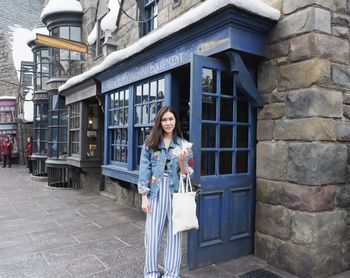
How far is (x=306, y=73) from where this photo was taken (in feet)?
11.5

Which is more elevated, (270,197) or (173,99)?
(173,99)

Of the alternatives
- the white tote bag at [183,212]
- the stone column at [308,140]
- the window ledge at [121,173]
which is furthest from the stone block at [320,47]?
the window ledge at [121,173]

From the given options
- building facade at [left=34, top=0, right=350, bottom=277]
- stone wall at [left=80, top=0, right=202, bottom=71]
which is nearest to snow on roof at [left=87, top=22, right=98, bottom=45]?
stone wall at [left=80, top=0, right=202, bottom=71]

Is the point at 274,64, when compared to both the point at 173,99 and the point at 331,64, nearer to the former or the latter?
the point at 331,64

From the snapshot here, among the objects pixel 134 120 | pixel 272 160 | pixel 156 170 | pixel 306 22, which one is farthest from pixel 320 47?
pixel 134 120

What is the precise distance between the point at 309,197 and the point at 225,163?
40.6 inches

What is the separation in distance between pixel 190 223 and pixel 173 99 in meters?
2.02

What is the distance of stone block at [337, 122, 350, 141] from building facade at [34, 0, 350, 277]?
11mm

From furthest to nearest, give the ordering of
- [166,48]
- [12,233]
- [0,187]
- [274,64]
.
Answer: [0,187] → [12,233] → [166,48] → [274,64]

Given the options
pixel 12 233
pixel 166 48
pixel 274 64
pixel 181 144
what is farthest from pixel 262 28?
pixel 12 233

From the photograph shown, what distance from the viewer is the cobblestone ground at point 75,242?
145 inches

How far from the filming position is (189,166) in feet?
10.9

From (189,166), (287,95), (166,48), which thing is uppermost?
(166,48)

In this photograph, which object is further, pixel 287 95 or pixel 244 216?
pixel 244 216
